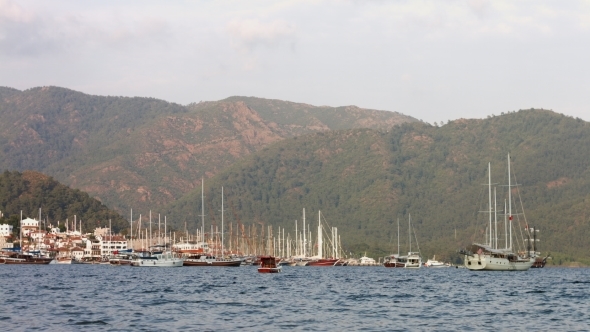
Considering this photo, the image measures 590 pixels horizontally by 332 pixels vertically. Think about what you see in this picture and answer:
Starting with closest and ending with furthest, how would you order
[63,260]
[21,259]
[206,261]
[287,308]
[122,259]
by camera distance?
[287,308], [206,261], [21,259], [122,259], [63,260]

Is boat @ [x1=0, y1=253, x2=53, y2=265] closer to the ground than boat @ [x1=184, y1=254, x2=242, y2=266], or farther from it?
farther from it

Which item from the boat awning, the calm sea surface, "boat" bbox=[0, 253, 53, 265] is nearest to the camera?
the calm sea surface

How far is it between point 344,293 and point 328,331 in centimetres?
2855

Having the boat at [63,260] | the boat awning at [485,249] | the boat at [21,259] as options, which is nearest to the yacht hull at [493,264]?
the boat awning at [485,249]

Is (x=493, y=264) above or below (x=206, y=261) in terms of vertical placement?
below

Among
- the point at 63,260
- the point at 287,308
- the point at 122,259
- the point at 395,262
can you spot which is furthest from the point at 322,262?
the point at 287,308

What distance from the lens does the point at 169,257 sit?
158 m

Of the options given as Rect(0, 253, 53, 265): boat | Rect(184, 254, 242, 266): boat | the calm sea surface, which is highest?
Rect(0, 253, 53, 265): boat

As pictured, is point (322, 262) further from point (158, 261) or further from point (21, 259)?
point (21, 259)

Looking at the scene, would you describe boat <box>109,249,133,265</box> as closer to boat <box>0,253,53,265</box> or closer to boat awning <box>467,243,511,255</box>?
boat <box>0,253,53,265</box>

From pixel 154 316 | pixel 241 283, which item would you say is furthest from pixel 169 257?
pixel 154 316

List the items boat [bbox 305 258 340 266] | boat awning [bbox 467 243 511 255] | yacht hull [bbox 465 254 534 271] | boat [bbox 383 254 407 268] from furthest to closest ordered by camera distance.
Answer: boat [bbox 305 258 340 266]
boat [bbox 383 254 407 268]
boat awning [bbox 467 243 511 255]
yacht hull [bbox 465 254 534 271]

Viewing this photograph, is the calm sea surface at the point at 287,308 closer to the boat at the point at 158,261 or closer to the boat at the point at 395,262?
the boat at the point at 158,261

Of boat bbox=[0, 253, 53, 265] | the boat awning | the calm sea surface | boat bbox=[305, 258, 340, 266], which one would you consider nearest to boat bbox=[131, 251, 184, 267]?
boat bbox=[0, 253, 53, 265]
